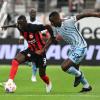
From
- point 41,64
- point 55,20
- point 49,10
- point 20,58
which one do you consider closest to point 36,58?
point 41,64

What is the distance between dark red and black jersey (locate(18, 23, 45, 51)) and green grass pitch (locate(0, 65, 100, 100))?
3.92ft

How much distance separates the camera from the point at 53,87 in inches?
674

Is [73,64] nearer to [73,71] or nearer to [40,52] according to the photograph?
[73,71]

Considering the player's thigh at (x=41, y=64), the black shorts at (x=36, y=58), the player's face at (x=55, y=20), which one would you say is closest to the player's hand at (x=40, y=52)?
the black shorts at (x=36, y=58)

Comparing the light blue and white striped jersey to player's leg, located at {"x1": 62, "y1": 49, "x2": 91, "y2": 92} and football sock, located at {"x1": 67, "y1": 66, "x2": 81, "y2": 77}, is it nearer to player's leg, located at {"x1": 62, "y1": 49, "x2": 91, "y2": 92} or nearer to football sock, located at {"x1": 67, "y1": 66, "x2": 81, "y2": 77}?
player's leg, located at {"x1": 62, "y1": 49, "x2": 91, "y2": 92}

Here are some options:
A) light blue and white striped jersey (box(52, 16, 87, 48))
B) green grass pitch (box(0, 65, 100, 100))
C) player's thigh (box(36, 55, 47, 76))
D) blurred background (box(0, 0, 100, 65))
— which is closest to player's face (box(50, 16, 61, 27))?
light blue and white striped jersey (box(52, 16, 87, 48))

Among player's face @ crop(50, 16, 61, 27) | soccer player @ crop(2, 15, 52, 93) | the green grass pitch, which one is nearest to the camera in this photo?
the green grass pitch

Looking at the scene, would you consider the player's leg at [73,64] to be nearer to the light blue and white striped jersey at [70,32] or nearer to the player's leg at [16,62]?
the light blue and white striped jersey at [70,32]

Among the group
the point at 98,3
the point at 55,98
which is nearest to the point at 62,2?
the point at 98,3

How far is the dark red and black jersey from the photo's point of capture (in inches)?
600

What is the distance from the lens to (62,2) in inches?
1232

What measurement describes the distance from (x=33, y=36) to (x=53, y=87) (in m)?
2.14

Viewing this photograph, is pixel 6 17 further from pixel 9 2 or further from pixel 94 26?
pixel 94 26

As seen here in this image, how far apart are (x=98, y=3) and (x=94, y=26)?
2.54m
